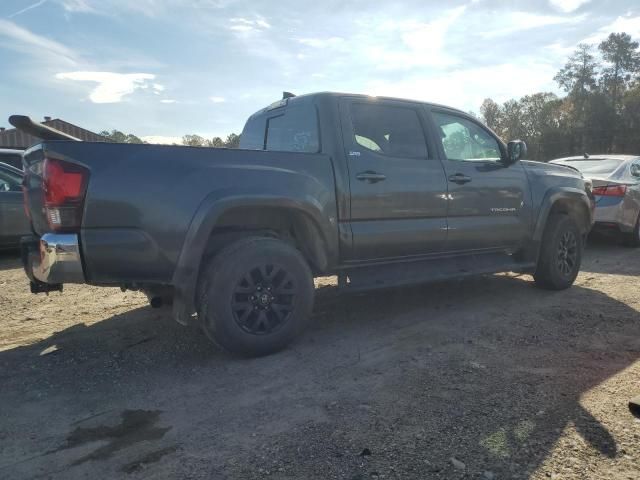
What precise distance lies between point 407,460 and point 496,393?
0.95 metres

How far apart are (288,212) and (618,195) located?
21.0 feet

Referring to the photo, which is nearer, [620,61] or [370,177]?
[370,177]

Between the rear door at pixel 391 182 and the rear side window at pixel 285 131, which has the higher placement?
the rear side window at pixel 285 131

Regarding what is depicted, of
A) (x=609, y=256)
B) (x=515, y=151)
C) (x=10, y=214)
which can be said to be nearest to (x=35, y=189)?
(x=515, y=151)

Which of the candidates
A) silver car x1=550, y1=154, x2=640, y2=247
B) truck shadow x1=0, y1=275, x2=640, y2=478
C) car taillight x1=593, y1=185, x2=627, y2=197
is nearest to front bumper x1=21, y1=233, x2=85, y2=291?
truck shadow x1=0, y1=275, x2=640, y2=478

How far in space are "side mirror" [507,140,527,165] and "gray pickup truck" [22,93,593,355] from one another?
3cm

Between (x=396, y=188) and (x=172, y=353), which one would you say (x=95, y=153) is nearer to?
(x=172, y=353)

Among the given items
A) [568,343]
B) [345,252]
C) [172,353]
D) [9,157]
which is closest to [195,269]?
[172,353]

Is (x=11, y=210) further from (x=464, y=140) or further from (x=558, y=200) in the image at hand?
(x=558, y=200)

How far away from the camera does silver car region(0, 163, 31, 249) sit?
7555 millimetres

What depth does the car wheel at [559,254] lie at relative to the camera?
17.8ft

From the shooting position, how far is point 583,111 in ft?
139

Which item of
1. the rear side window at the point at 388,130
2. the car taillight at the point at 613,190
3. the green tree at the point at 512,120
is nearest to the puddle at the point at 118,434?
the rear side window at the point at 388,130

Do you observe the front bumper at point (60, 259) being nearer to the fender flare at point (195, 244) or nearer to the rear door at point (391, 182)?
the fender flare at point (195, 244)
